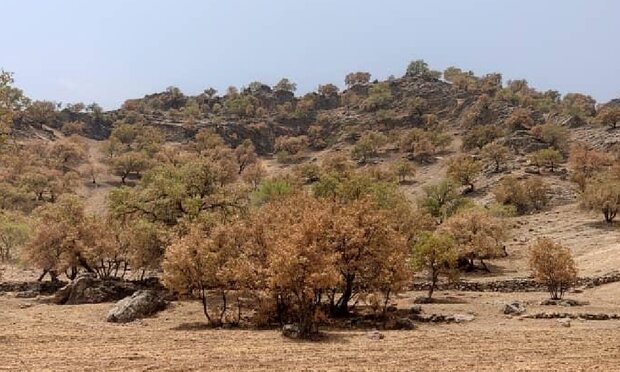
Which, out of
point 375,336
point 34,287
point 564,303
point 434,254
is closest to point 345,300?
point 375,336

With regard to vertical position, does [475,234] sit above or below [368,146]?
below

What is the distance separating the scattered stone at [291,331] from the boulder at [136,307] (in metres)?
8.87

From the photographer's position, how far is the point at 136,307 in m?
28.0

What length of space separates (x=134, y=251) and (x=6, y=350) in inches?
702

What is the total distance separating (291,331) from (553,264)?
1788cm

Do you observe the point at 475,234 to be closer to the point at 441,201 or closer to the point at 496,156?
the point at 441,201

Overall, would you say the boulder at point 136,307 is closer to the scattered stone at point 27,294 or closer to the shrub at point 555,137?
the scattered stone at point 27,294

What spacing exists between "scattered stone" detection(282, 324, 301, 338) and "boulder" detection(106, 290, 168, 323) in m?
8.87

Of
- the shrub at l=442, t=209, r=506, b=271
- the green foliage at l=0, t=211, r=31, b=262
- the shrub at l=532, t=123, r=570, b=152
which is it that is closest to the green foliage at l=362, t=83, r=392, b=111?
the shrub at l=532, t=123, r=570, b=152

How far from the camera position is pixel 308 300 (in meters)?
23.3

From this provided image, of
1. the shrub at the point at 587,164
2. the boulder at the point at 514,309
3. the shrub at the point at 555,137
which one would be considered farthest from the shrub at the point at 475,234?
the shrub at the point at 555,137

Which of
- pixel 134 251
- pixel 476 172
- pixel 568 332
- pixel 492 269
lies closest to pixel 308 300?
pixel 568 332

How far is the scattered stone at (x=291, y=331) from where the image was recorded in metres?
22.5

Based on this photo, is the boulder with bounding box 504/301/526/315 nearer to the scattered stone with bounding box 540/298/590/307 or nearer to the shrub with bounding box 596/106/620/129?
the scattered stone with bounding box 540/298/590/307
